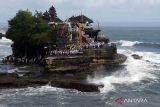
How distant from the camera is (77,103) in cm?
5981

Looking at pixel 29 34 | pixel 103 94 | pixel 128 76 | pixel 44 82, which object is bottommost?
pixel 103 94

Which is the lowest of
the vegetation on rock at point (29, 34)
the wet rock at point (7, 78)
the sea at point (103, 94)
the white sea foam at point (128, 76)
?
the sea at point (103, 94)

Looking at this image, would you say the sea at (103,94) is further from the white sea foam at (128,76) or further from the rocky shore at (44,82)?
the rocky shore at (44,82)

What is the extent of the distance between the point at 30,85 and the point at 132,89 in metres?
15.2

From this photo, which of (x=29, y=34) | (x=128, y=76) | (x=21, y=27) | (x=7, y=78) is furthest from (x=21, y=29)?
(x=7, y=78)

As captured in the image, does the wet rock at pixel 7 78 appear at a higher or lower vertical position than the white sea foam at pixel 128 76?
higher

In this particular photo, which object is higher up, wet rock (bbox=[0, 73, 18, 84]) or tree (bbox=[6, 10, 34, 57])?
tree (bbox=[6, 10, 34, 57])

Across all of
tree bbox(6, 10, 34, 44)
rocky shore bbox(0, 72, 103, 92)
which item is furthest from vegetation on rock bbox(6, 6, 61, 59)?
rocky shore bbox(0, 72, 103, 92)

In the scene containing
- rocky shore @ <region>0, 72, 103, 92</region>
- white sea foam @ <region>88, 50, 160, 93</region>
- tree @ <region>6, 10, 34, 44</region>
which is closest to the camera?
rocky shore @ <region>0, 72, 103, 92</region>

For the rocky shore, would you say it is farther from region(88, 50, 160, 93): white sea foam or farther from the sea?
region(88, 50, 160, 93): white sea foam

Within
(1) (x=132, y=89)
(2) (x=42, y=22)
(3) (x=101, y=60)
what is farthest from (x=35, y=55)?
(1) (x=132, y=89)

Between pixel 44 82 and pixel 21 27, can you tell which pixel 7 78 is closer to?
pixel 44 82

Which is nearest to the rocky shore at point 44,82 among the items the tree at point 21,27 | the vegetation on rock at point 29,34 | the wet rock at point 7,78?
the wet rock at point 7,78

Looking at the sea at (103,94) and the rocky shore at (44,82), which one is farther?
the rocky shore at (44,82)
